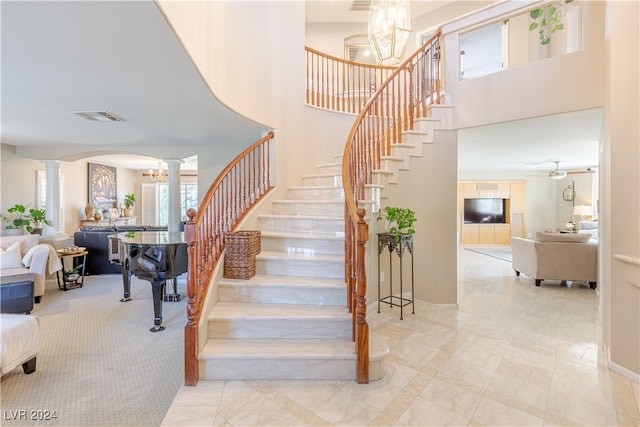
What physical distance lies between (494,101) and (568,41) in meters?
0.89

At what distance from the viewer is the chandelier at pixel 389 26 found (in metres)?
3.57

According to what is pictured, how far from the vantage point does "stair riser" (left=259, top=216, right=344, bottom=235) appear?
3631 mm

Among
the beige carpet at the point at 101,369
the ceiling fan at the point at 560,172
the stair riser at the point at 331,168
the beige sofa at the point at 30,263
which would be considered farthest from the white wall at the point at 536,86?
the beige sofa at the point at 30,263

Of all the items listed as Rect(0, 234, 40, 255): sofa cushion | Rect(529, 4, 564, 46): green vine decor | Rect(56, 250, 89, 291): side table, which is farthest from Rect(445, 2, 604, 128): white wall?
Rect(0, 234, 40, 255): sofa cushion

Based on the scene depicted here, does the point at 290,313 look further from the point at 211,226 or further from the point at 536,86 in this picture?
the point at 536,86

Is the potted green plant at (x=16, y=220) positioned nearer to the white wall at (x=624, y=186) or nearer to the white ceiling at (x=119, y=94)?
the white ceiling at (x=119, y=94)

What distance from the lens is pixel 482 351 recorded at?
110 inches

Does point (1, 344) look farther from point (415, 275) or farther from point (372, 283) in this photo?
point (415, 275)

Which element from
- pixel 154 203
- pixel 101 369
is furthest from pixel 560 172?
pixel 154 203

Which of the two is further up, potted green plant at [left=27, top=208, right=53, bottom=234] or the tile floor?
potted green plant at [left=27, top=208, right=53, bottom=234]

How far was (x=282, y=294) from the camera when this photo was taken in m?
2.87

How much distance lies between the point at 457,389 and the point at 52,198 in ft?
23.4

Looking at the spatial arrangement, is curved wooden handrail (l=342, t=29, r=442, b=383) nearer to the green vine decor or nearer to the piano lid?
the green vine decor

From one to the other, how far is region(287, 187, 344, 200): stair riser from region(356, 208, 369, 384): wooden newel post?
1733mm
